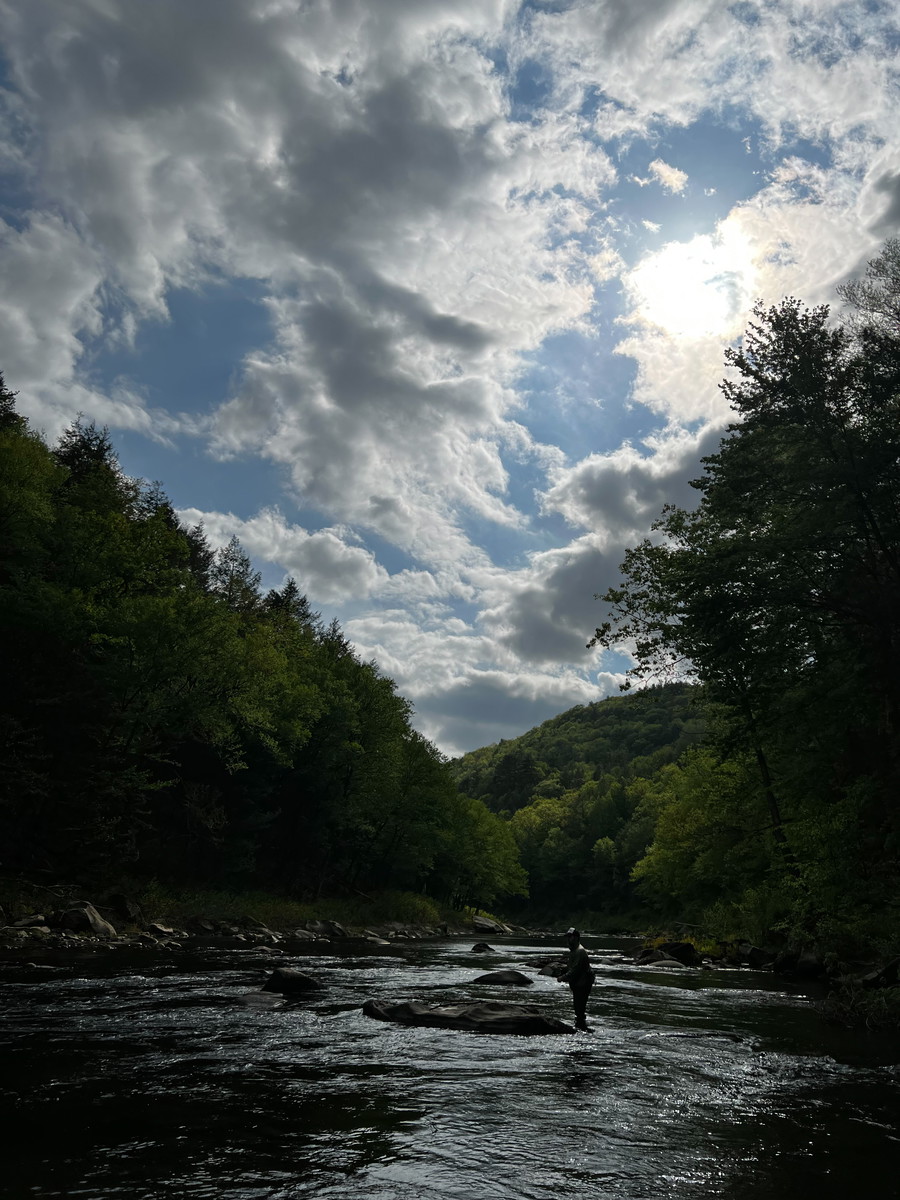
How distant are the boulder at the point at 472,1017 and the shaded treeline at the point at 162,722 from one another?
1912cm

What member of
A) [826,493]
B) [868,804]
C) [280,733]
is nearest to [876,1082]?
[868,804]

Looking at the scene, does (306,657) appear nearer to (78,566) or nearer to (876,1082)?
(78,566)

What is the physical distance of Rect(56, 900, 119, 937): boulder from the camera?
1013 inches

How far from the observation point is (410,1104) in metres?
8.84

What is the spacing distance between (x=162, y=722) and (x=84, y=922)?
43.2 ft

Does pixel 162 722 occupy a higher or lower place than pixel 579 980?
higher

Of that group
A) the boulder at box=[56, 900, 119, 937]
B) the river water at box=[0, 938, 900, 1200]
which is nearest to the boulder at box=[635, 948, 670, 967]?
the river water at box=[0, 938, 900, 1200]

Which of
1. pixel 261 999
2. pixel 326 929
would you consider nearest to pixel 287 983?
pixel 261 999

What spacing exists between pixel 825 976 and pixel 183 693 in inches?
1241

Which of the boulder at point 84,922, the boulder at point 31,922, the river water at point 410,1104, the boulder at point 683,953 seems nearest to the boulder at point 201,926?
the boulder at point 84,922

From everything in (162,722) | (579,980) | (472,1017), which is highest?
(162,722)

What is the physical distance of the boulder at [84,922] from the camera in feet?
84.4

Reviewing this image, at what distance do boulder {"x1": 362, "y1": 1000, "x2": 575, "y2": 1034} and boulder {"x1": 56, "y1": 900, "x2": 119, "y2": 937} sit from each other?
1500 centimetres

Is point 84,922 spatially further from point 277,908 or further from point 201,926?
point 277,908
